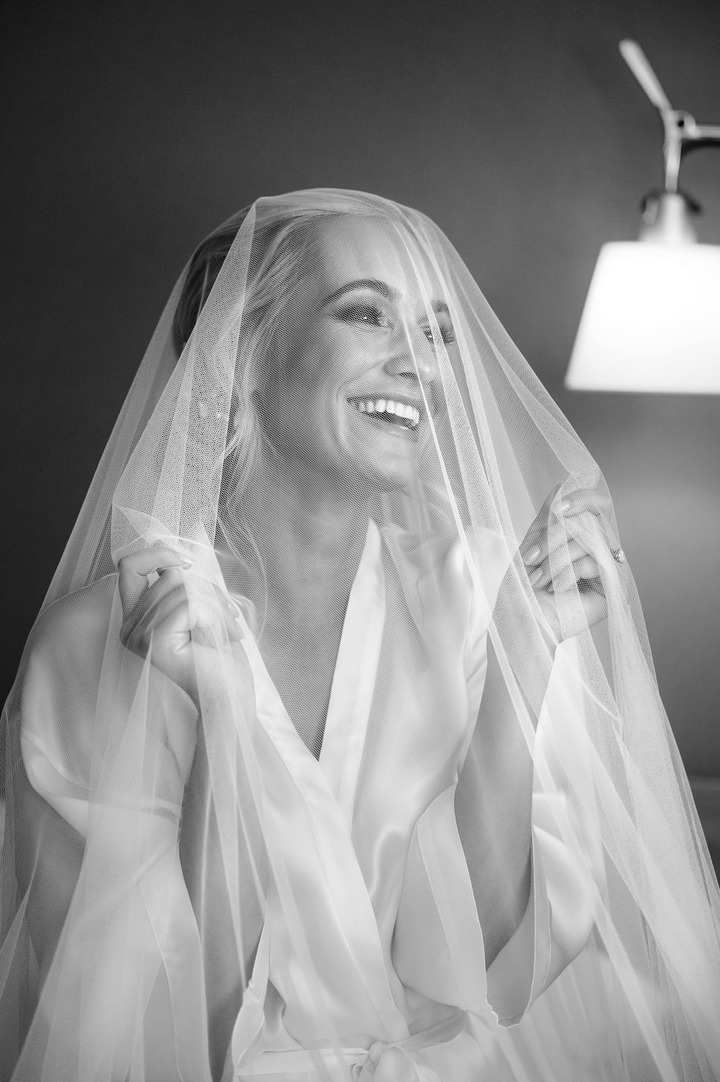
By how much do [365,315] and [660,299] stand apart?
47cm

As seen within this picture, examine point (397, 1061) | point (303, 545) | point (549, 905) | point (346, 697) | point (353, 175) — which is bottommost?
point (397, 1061)

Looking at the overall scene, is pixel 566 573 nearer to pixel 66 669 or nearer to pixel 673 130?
pixel 66 669

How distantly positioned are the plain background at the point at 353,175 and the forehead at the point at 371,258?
488 mm

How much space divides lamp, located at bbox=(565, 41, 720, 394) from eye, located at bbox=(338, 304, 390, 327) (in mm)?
420

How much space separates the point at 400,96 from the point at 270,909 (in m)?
1.20

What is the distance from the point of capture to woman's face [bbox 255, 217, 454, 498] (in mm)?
1010

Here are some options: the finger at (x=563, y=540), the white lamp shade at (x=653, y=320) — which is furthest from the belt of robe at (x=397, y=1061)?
the white lamp shade at (x=653, y=320)

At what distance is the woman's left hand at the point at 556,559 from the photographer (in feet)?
3.01

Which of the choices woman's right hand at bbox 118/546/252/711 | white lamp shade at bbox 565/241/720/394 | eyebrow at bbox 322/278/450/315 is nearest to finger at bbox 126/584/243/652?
woman's right hand at bbox 118/546/252/711

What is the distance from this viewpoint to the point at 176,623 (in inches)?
33.8

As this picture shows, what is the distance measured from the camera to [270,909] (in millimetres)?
903

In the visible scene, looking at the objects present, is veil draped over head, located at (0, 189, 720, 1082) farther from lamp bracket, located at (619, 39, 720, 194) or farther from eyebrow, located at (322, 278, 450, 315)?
lamp bracket, located at (619, 39, 720, 194)

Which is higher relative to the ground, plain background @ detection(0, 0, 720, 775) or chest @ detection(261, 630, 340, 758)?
plain background @ detection(0, 0, 720, 775)

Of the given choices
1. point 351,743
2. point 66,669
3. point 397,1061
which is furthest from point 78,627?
point 397,1061
